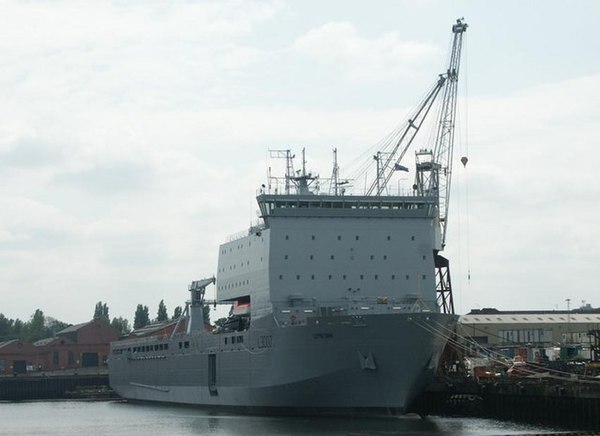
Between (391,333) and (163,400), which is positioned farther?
(163,400)

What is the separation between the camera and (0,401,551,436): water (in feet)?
151

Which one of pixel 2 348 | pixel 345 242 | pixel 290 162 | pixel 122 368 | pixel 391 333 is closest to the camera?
pixel 391 333

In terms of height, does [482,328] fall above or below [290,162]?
below

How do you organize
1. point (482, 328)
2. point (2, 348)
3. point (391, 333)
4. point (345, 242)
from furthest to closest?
point (2, 348) → point (482, 328) → point (345, 242) → point (391, 333)

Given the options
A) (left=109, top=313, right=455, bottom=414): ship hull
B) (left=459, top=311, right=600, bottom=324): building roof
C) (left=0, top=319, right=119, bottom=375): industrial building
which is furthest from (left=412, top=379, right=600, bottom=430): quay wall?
(left=0, top=319, right=119, bottom=375): industrial building

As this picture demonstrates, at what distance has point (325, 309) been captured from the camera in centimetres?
5075

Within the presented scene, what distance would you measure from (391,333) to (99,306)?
116m

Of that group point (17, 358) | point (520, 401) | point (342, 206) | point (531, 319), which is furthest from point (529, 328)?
point (17, 358)

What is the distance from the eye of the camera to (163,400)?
227 ft

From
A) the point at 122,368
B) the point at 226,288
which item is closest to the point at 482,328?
the point at 122,368

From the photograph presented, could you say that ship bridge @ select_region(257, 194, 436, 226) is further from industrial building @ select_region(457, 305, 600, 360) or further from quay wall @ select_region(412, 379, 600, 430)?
industrial building @ select_region(457, 305, 600, 360)

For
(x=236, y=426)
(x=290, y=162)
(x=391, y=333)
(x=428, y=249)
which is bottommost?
(x=236, y=426)

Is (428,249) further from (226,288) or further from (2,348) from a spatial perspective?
(2,348)

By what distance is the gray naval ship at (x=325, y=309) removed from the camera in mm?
48812
